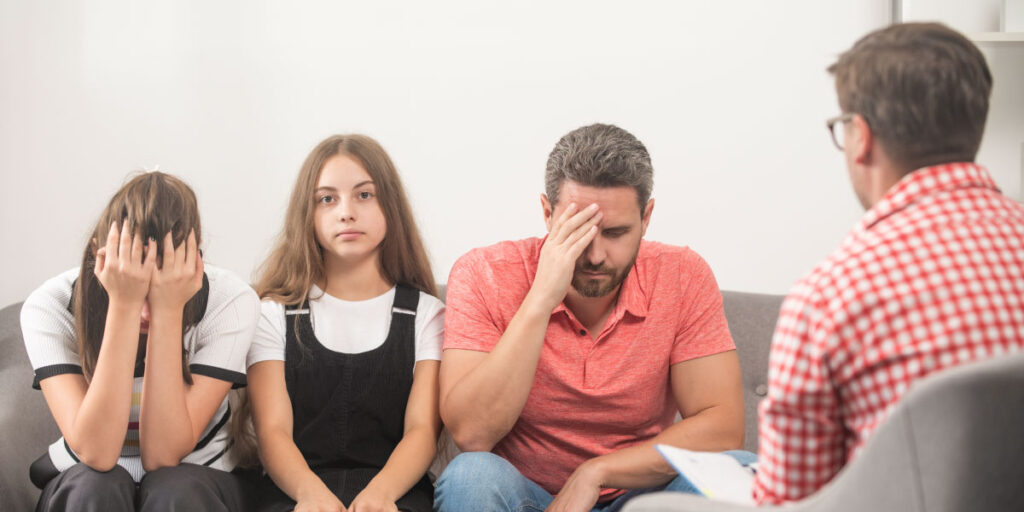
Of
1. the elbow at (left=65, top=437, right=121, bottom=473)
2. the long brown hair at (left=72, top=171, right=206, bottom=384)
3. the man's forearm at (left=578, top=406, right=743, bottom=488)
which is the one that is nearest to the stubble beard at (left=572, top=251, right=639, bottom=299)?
the man's forearm at (left=578, top=406, right=743, bottom=488)

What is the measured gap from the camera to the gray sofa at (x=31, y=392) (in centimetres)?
172

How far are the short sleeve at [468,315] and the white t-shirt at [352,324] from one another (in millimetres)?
110

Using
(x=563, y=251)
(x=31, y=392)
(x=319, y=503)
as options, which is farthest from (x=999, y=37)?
(x=31, y=392)

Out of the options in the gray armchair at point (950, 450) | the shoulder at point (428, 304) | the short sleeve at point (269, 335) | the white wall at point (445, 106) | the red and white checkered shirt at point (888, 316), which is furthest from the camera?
the white wall at point (445, 106)

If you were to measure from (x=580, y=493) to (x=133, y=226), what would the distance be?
36.1 inches

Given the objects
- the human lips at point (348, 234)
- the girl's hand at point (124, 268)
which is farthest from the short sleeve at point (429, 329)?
the girl's hand at point (124, 268)

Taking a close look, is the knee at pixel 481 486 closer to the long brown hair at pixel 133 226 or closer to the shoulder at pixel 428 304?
the shoulder at pixel 428 304

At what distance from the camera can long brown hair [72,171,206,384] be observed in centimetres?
161

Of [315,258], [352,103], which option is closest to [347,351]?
[315,258]

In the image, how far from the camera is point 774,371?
3.13 feet

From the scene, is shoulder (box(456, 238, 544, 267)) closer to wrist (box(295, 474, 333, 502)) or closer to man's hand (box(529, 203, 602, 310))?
man's hand (box(529, 203, 602, 310))

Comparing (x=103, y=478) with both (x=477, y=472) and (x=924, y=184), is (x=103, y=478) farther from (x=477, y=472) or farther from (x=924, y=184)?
(x=924, y=184)

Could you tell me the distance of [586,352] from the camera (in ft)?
5.85

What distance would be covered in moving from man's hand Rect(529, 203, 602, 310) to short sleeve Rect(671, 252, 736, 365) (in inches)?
10.9
